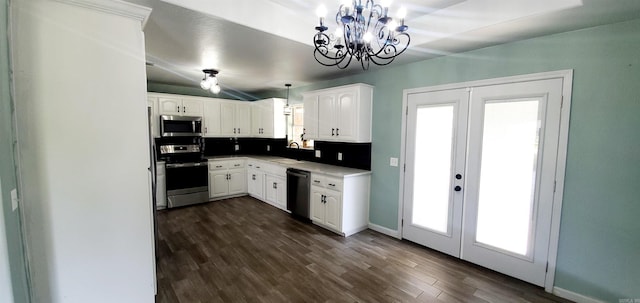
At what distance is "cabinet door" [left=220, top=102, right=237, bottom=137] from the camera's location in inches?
219

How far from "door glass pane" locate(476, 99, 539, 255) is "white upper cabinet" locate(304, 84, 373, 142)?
4.96ft

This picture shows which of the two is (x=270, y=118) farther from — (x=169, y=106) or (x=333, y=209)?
(x=333, y=209)

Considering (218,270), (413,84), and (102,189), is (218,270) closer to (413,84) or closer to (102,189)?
(102,189)

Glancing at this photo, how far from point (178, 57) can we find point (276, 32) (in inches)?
63.4

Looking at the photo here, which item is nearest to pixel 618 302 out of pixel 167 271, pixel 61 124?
pixel 167 271

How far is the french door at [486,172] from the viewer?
239 cm

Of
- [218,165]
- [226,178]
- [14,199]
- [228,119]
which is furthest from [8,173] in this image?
[228,119]

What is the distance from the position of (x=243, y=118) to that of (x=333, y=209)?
3.41 m

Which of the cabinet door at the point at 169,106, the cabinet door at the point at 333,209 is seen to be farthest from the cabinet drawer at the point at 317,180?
the cabinet door at the point at 169,106

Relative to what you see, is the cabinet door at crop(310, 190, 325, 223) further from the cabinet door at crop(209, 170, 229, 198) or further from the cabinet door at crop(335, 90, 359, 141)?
the cabinet door at crop(209, 170, 229, 198)

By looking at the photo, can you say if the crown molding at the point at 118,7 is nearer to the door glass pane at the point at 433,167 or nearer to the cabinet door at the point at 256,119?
the door glass pane at the point at 433,167

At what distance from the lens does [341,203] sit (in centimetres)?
351

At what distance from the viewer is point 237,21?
6.87 ft

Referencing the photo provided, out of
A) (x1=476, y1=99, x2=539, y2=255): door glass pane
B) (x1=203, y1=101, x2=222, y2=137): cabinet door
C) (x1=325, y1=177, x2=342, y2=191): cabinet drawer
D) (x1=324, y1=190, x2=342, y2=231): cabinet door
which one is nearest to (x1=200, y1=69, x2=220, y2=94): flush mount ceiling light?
(x1=203, y1=101, x2=222, y2=137): cabinet door
